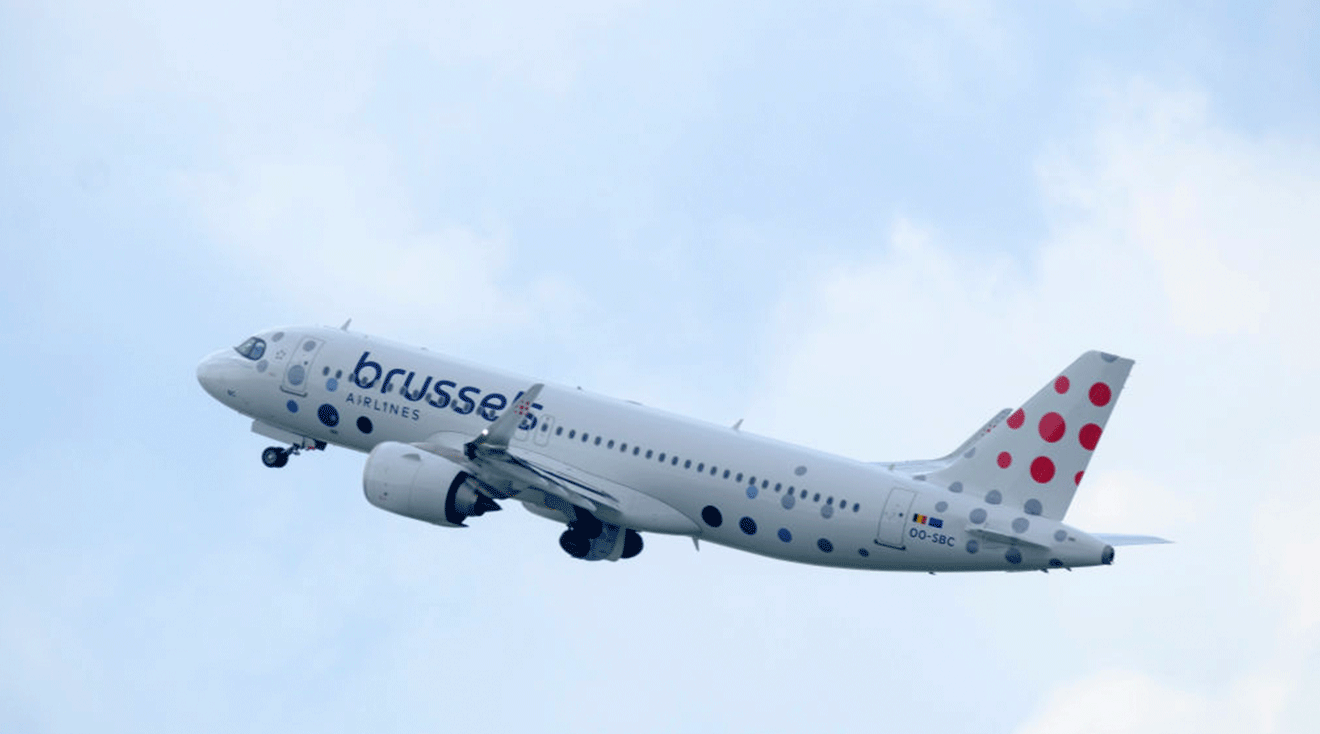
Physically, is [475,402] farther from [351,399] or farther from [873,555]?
[873,555]

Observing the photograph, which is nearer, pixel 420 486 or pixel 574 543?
pixel 420 486

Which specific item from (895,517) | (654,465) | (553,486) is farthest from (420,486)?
(895,517)

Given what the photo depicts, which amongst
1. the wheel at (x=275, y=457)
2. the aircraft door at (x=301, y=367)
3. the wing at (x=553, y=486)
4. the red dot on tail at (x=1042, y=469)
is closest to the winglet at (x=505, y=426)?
the wing at (x=553, y=486)

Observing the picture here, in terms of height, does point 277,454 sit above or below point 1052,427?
below

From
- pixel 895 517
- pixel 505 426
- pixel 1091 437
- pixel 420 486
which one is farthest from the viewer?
pixel 420 486

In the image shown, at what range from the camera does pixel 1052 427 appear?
6397cm

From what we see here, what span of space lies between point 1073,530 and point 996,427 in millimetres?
3967

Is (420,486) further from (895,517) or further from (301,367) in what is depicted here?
(895,517)

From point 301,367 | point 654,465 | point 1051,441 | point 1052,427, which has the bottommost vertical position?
point 301,367

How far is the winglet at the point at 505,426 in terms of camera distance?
65.8m

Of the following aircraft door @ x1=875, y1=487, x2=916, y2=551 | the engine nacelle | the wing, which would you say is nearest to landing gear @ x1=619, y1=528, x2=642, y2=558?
the wing

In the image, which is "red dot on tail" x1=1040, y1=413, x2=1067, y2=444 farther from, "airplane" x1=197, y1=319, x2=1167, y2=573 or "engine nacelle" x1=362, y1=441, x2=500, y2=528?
"engine nacelle" x1=362, y1=441, x2=500, y2=528

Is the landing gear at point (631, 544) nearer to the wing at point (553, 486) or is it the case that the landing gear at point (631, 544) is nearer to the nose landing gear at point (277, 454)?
the wing at point (553, 486)

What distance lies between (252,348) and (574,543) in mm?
14802
